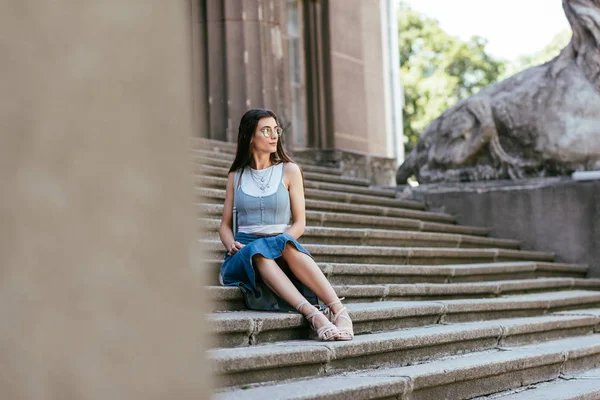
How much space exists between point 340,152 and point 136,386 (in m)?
10.8

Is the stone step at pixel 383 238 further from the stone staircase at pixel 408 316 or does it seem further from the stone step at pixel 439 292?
the stone step at pixel 439 292

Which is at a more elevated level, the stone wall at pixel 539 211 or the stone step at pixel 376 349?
the stone wall at pixel 539 211

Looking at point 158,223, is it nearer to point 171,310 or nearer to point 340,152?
point 171,310

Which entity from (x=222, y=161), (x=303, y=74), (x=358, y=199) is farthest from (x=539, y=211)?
(x=303, y=74)

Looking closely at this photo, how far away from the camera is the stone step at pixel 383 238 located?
23.0 feet

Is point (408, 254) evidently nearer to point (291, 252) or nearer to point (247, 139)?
point (247, 139)

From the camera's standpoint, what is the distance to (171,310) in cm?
103

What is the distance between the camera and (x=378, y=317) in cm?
537

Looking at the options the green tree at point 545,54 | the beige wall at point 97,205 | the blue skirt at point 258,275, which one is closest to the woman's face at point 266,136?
the blue skirt at point 258,275

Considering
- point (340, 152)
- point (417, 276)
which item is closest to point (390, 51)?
point (340, 152)

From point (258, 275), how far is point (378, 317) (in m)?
0.75

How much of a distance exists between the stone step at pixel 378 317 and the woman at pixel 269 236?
145 mm

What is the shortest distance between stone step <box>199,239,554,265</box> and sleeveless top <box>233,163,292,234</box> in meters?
0.46

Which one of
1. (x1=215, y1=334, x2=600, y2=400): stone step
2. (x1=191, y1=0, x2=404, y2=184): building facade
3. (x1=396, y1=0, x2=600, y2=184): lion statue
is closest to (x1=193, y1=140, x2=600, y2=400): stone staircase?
(x1=215, y1=334, x2=600, y2=400): stone step
